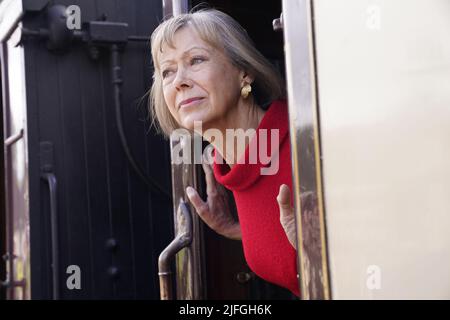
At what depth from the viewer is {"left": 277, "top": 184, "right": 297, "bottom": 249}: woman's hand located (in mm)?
1954

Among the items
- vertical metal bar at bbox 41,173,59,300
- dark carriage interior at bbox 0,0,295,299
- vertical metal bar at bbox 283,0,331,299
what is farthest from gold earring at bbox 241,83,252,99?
vertical metal bar at bbox 41,173,59,300

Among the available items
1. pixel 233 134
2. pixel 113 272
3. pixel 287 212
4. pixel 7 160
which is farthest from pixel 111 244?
pixel 287 212

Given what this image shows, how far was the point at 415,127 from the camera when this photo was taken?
147 centimetres

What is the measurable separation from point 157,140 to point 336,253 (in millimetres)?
2166

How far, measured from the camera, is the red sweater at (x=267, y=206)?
2236 mm

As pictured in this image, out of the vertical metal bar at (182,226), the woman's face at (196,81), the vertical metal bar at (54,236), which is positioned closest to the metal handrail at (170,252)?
the vertical metal bar at (182,226)

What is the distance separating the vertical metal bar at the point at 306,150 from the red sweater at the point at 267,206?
0.52 metres

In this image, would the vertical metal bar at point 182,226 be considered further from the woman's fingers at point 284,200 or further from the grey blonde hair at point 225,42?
the woman's fingers at point 284,200

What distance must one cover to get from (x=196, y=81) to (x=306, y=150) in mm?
738

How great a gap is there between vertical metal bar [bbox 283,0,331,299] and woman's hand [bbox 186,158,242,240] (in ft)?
2.63

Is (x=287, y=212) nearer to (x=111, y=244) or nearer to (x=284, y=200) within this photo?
(x=284, y=200)

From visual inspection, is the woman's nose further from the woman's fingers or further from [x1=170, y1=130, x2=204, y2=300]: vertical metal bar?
the woman's fingers
